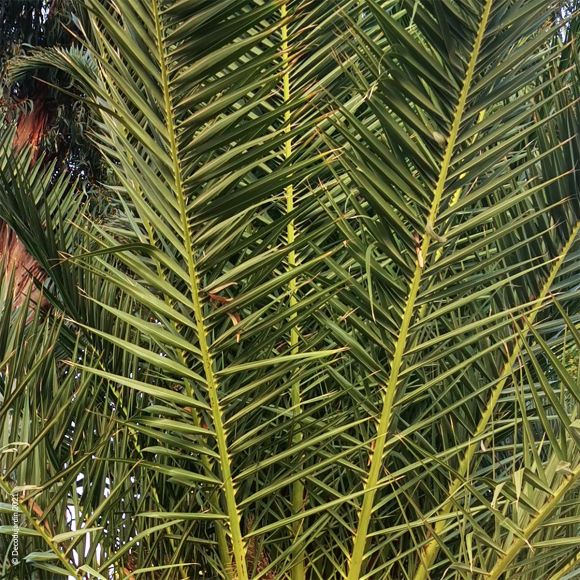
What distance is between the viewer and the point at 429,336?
1208 mm

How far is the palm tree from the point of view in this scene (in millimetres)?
889

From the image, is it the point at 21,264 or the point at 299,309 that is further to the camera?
the point at 21,264

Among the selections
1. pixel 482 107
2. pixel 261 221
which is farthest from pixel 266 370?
pixel 482 107

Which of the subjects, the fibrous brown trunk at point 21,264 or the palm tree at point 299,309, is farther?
the fibrous brown trunk at point 21,264

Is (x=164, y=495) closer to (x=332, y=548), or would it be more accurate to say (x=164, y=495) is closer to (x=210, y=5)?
(x=332, y=548)

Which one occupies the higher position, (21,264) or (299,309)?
(21,264)

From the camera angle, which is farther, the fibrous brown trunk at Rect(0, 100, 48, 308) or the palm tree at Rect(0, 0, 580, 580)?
the fibrous brown trunk at Rect(0, 100, 48, 308)

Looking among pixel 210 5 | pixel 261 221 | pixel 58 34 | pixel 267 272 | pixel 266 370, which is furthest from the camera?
pixel 58 34

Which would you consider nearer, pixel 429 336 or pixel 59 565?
pixel 59 565

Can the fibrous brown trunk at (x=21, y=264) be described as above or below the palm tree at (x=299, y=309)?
above

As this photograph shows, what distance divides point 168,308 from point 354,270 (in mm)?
472

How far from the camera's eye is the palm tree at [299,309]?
89cm

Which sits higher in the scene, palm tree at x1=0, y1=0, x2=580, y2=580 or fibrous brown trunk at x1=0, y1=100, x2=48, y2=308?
fibrous brown trunk at x1=0, y1=100, x2=48, y2=308

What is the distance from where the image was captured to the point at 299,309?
0.97 m
